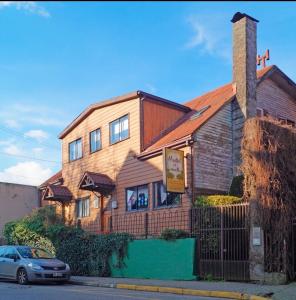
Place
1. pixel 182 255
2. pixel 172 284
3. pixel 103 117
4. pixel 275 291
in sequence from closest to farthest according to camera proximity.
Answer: pixel 275 291 → pixel 172 284 → pixel 182 255 → pixel 103 117

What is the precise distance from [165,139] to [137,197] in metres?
3.05

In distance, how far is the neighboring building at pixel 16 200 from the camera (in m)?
36.7

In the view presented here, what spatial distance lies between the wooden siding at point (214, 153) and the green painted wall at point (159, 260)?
133 inches

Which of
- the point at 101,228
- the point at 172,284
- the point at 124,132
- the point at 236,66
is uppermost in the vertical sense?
the point at 236,66

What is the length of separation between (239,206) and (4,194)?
79.3 feet

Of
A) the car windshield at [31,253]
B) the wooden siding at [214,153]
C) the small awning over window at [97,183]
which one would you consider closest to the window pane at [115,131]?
the small awning over window at [97,183]

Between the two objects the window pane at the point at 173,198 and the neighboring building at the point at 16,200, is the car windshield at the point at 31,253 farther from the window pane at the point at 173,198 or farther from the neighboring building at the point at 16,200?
the neighboring building at the point at 16,200

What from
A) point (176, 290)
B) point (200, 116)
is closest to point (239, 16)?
point (200, 116)

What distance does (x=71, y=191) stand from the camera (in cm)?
2948

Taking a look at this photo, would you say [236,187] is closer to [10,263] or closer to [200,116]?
[200,116]

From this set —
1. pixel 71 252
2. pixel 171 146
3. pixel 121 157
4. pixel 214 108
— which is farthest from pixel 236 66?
pixel 71 252

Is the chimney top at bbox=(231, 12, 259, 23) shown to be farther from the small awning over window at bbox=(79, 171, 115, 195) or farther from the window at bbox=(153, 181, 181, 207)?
the small awning over window at bbox=(79, 171, 115, 195)

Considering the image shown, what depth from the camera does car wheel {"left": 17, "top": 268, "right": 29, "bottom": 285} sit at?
Answer: 1750cm

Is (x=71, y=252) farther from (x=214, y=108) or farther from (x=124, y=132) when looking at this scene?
(x=214, y=108)
